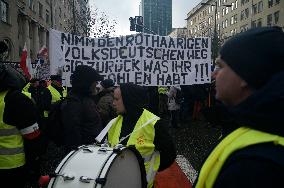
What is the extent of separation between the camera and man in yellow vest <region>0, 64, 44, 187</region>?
3.72 meters

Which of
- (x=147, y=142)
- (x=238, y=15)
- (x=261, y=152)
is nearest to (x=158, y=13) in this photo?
(x=238, y=15)

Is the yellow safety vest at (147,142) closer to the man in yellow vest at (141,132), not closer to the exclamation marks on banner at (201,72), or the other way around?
the man in yellow vest at (141,132)

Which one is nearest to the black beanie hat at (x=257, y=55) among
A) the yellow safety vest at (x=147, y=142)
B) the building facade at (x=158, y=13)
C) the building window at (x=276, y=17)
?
the yellow safety vest at (x=147, y=142)

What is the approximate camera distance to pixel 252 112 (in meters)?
1.47

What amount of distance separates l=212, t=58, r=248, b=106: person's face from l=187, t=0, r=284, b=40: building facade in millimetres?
43967

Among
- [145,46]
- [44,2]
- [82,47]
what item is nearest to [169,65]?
[145,46]

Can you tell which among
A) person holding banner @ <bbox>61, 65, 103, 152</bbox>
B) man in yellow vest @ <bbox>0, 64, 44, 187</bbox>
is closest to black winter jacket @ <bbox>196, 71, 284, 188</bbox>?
man in yellow vest @ <bbox>0, 64, 44, 187</bbox>

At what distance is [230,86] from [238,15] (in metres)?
78.4

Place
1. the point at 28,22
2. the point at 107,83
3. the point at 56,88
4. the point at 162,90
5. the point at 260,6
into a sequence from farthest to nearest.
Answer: the point at 260,6, the point at 28,22, the point at 162,90, the point at 56,88, the point at 107,83

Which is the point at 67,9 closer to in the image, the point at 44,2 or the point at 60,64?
the point at 44,2

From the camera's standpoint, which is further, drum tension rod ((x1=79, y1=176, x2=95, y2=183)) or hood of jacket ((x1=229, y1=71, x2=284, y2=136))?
drum tension rod ((x1=79, y1=176, x2=95, y2=183))

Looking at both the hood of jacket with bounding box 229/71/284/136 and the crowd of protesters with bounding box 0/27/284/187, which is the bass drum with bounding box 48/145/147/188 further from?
the hood of jacket with bounding box 229/71/284/136

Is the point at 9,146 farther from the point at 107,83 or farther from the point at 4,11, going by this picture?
the point at 4,11

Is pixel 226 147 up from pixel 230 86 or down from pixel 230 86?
down
